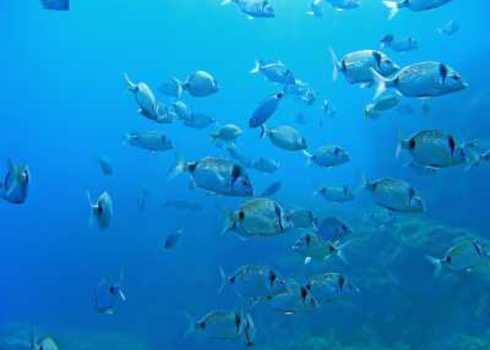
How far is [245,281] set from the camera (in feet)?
18.0

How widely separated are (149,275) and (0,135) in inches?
3291

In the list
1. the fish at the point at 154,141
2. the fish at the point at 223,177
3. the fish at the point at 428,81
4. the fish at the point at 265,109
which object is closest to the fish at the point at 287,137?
the fish at the point at 265,109

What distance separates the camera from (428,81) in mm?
5434

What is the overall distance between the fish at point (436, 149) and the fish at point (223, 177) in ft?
4.91

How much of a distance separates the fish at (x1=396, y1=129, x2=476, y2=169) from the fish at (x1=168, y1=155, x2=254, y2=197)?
1.50 m

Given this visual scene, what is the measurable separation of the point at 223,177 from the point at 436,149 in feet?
6.15

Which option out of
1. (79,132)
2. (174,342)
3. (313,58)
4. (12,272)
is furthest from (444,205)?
(313,58)

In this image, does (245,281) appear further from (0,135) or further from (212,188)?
(0,135)

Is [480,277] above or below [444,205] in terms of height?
above

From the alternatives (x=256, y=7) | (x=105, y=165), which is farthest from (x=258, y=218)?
(x=105, y=165)

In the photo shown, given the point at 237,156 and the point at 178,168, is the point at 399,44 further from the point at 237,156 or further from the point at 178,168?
the point at 178,168

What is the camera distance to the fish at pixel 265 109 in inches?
275

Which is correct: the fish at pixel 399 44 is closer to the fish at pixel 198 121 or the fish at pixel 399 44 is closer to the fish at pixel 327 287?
the fish at pixel 198 121

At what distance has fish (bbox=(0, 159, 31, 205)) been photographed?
4.48m
